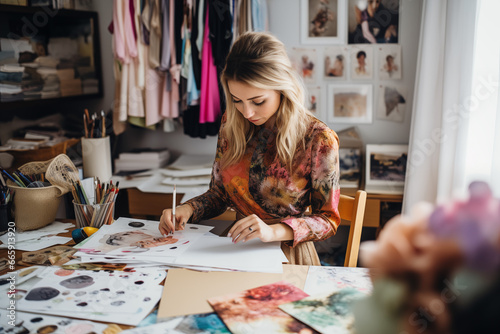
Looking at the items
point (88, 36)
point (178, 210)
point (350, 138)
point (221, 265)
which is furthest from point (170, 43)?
point (221, 265)

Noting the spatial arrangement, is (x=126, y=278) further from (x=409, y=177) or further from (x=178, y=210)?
(x=409, y=177)

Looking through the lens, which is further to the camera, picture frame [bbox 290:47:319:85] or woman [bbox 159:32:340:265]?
picture frame [bbox 290:47:319:85]

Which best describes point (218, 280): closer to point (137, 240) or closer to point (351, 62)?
point (137, 240)

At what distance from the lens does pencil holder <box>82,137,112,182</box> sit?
1965 mm

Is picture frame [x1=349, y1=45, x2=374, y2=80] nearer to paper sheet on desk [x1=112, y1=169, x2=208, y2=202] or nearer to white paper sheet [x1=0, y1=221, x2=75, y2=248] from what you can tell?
paper sheet on desk [x1=112, y1=169, x2=208, y2=202]

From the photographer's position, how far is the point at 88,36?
115 inches

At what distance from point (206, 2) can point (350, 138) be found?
1.14 meters

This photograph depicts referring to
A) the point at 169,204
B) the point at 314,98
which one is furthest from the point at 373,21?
the point at 169,204

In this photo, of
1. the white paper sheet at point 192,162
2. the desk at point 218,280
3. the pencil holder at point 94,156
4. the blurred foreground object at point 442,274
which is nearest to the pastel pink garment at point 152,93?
the white paper sheet at point 192,162

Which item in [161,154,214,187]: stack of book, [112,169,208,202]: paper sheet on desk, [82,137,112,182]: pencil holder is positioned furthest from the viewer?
[161,154,214,187]: stack of book

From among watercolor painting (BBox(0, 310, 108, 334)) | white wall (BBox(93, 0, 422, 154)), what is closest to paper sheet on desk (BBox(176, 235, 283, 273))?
watercolor painting (BBox(0, 310, 108, 334))

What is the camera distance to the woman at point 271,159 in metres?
1.35

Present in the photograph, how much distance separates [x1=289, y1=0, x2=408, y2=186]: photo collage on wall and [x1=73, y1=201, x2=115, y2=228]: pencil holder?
1.60m

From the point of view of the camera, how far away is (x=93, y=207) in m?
1.43
